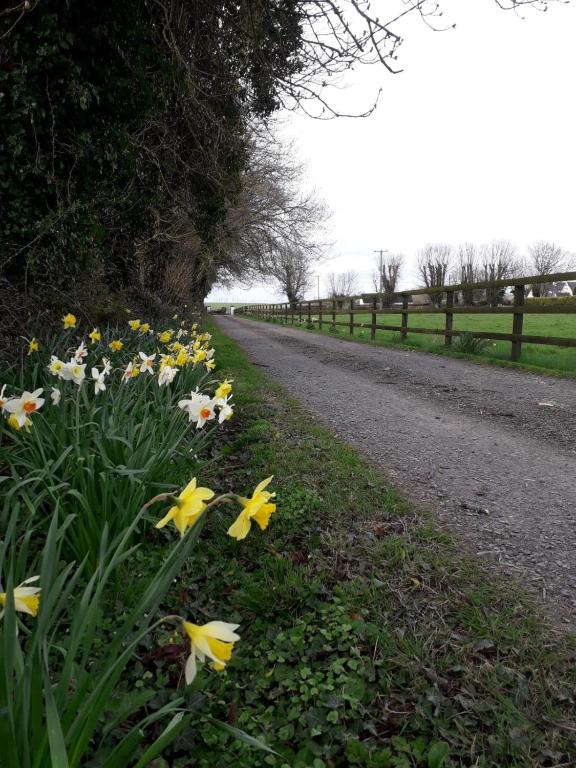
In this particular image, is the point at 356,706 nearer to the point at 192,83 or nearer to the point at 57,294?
the point at 57,294

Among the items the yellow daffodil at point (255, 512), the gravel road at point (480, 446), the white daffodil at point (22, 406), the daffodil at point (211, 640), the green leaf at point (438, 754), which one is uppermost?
the white daffodil at point (22, 406)

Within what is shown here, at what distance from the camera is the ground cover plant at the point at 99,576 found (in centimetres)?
86

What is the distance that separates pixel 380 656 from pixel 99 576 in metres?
0.90

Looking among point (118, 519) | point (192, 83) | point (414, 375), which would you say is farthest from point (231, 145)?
point (118, 519)

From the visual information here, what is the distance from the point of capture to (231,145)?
20.0 ft

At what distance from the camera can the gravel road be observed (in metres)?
2.03

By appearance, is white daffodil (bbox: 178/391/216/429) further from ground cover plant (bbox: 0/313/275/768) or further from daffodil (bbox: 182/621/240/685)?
daffodil (bbox: 182/621/240/685)

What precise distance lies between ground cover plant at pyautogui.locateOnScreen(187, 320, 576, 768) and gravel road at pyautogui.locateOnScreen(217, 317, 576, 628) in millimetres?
235

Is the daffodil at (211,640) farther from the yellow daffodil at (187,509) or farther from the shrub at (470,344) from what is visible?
the shrub at (470,344)

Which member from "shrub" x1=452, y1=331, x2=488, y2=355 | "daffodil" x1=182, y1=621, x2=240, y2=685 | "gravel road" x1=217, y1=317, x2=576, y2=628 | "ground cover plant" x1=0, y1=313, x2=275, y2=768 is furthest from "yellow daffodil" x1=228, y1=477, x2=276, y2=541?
"shrub" x1=452, y1=331, x2=488, y2=355

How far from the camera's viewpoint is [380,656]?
57.1 inches

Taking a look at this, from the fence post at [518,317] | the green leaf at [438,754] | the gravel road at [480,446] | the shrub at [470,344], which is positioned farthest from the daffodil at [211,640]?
the shrub at [470,344]

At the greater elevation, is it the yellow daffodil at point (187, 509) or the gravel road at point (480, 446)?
the yellow daffodil at point (187, 509)

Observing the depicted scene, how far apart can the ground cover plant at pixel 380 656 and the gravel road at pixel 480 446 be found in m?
0.24
